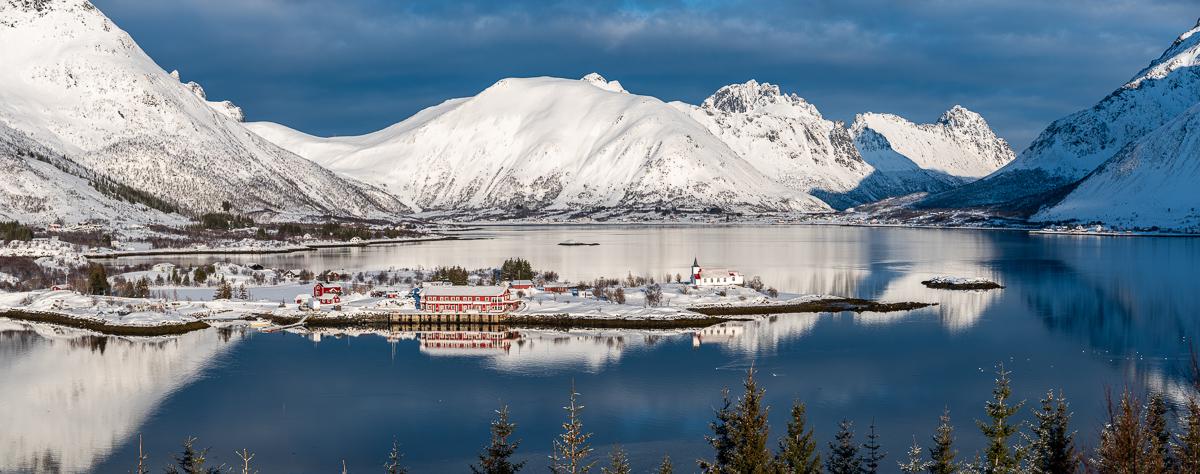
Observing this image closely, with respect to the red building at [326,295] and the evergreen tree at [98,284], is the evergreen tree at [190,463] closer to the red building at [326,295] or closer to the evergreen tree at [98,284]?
the red building at [326,295]

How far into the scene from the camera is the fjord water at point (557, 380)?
38.2 meters

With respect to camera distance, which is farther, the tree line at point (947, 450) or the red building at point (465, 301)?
the red building at point (465, 301)

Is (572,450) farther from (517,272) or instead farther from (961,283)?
(961,283)

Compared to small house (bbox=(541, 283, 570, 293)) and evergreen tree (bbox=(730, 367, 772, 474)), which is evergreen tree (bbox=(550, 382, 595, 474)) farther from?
small house (bbox=(541, 283, 570, 293))

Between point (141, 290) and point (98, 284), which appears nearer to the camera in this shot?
point (141, 290)

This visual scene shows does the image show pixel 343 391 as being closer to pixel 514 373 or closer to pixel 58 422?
pixel 514 373

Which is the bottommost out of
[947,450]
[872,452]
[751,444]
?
[872,452]

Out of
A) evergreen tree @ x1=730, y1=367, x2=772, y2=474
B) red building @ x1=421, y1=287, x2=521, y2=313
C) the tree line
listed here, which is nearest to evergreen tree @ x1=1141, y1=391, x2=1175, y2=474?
the tree line

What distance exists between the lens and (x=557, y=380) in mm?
48562

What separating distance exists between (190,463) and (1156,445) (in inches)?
932

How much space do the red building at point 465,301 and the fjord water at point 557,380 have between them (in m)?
5.99

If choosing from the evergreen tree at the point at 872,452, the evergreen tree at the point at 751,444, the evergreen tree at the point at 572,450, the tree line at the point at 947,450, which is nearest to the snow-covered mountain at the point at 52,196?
the evergreen tree at the point at 572,450

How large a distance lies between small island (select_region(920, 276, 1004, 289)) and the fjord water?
6919mm

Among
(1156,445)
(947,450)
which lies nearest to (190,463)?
(947,450)
